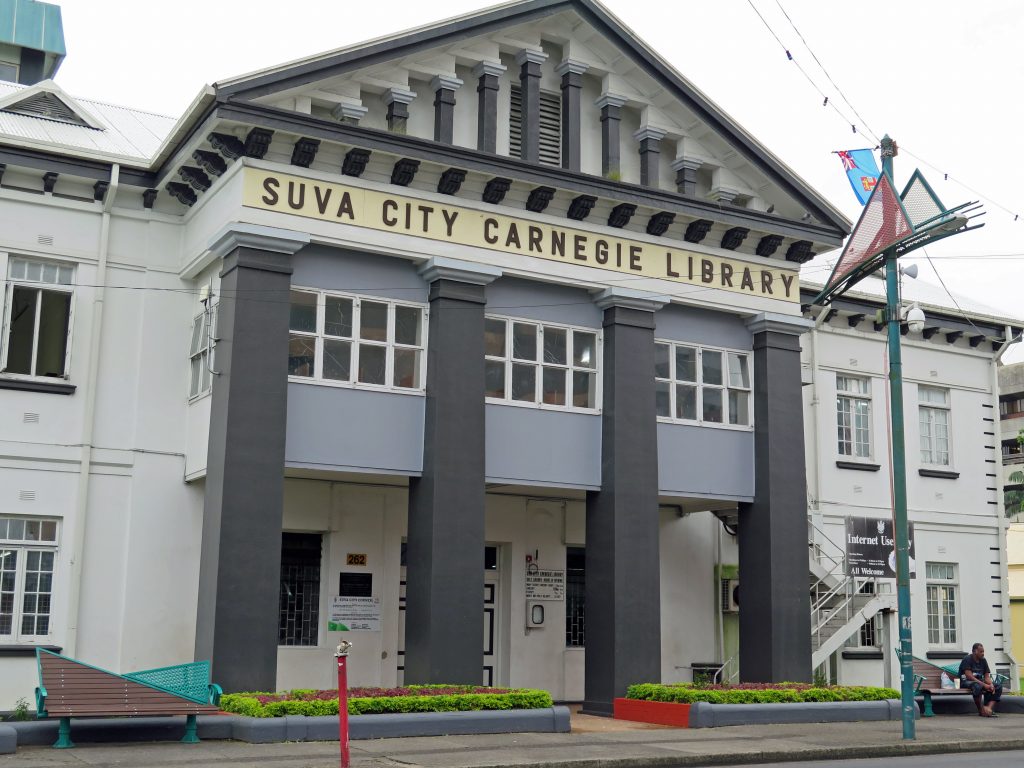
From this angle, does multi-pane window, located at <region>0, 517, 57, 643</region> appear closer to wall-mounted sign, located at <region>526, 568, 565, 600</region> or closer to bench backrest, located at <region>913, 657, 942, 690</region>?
wall-mounted sign, located at <region>526, 568, 565, 600</region>

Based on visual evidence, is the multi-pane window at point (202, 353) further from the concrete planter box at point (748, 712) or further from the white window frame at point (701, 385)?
the concrete planter box at point (748, 712)

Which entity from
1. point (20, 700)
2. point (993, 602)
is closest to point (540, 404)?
point (20, 700)

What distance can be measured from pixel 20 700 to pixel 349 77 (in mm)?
10802

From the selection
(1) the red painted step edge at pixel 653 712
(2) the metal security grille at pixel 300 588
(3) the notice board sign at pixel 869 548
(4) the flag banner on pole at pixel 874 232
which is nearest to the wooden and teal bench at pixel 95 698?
(2) the metal security grille at pixel 300 588

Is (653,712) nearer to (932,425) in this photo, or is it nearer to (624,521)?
(624,521)

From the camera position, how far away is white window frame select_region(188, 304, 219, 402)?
1898 cm

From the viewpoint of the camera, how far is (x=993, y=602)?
1102 inches

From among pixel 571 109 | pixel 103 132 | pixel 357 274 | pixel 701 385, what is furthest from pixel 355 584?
pixel 103 132

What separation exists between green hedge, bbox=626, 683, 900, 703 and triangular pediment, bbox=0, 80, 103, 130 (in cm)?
1400

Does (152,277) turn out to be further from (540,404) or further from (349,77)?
(540,404)

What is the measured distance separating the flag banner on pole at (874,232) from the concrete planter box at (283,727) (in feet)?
27.3

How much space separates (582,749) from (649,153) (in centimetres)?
1131

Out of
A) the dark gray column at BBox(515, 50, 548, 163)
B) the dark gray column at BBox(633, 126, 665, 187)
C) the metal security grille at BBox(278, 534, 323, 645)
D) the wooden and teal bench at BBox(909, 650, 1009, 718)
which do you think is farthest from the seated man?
the dark gray column at BBox(515, 50, 548, 163)

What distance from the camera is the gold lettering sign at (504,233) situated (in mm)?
18688
